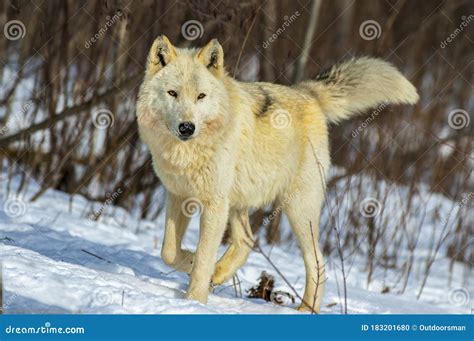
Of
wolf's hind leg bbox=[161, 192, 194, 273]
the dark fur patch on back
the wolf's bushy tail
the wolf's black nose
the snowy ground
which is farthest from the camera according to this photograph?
the wolf's bushy tail

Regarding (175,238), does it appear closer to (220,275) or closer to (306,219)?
(220,275)

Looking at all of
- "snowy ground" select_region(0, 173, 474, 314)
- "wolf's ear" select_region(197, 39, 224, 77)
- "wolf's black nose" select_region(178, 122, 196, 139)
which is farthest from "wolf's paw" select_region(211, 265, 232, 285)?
"wolf's ear" select_region(197, 39, 224, 77)

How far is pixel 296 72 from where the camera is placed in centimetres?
882

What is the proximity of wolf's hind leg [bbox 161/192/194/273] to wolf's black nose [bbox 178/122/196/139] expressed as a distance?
72 centimetres

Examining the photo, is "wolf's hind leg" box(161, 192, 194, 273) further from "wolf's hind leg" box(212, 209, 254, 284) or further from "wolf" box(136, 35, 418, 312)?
"wolf's hind leg" box(212, 209, 254, 284)

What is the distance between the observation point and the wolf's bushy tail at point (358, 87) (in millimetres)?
5945

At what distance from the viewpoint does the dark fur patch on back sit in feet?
17.5

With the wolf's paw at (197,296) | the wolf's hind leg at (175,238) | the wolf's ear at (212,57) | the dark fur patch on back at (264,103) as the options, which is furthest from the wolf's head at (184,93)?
the wolf's paw at (197,296)

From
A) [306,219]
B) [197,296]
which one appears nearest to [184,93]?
[197,296]

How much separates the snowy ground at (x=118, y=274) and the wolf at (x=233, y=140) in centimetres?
42

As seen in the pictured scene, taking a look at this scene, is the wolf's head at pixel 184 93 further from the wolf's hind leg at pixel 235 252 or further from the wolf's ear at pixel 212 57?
the wolf's hind leg at pixel 235 252

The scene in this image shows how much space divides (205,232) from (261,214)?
3.87 m

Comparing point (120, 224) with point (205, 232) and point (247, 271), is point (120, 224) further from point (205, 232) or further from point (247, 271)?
point (205, 232)

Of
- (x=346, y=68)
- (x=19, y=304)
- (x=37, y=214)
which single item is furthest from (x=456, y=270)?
(x=19, y=304)
